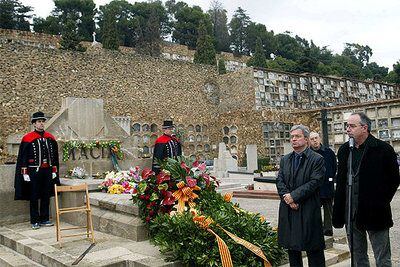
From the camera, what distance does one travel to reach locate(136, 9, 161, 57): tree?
40.1 metres

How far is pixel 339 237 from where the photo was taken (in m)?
5.67

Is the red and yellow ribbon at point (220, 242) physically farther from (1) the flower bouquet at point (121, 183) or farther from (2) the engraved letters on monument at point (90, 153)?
(2) the engraved letters on monument at point (90, 153)

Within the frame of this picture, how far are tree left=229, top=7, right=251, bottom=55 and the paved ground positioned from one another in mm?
48131

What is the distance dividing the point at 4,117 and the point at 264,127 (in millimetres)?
14701

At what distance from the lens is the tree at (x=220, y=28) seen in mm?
55344

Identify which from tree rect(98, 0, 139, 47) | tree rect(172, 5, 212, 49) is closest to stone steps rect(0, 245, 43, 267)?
tree rect(98, 0, 139, 47)

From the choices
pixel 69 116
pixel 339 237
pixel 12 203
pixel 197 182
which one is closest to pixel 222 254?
pixel 197 182

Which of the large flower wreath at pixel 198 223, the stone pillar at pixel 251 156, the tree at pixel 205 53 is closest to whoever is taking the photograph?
the large flower wreath at pixel 198 223

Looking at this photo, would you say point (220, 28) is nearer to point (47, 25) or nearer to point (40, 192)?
point (47, 25)

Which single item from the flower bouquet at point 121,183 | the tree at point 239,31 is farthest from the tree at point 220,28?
the flower bouquet at point 121,183

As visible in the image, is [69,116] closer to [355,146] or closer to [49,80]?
[355,146]

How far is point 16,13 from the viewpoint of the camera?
130 feet

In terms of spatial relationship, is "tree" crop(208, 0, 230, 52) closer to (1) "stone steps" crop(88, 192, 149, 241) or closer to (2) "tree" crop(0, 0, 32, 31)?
(2) "tree" crop(0, 0, 32, 31)

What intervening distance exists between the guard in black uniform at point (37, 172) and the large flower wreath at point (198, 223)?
1.99 m
